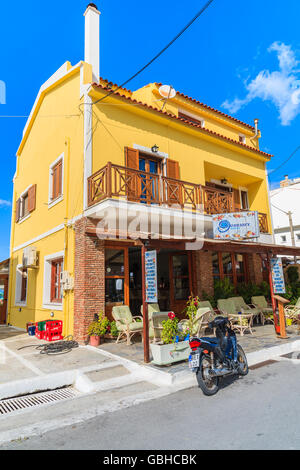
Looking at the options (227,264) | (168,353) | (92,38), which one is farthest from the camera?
(227,264)

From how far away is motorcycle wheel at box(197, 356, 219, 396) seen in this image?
4461mm

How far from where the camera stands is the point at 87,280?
800cm

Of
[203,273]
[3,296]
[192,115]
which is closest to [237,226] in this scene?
[203,273]

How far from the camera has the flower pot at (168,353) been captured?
5641 millimetres

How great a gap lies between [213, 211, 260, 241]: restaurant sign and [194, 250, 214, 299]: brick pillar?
178 centimetres

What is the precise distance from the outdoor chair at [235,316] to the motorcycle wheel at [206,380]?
14.2 feet

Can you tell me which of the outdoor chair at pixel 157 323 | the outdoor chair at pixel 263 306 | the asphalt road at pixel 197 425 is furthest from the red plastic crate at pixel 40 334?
the outdoor chair at pixel 263 306

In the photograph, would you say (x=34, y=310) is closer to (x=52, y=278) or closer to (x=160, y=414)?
(x=52, y=278)

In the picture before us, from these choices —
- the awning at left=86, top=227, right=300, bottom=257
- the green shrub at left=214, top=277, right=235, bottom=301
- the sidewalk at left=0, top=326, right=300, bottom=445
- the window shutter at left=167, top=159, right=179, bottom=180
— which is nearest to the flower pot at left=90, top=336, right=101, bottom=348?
the sidewalk at left=0, top=326, right=300, bottom=445

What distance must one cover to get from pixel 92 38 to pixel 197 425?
11.2m

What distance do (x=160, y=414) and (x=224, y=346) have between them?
68.4 inches

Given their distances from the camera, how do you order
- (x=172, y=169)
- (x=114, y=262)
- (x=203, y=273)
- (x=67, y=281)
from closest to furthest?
(x=67, y=281) < (x=114, y=262) < (x=172, y=169) < (x=203, y=273)

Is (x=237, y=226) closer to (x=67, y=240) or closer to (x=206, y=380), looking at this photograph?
(x=67, y=240)
